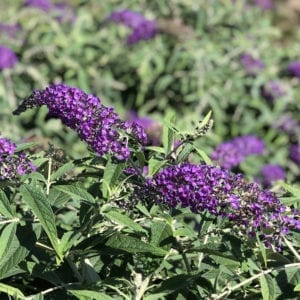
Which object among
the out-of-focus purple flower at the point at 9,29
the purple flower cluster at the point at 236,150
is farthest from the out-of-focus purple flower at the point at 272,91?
the out-of-focus purple flower at the point at 9,29

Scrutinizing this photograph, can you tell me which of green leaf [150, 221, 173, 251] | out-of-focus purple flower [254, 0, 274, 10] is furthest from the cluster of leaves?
out-of-focus purple flower [254, 0, 274, 10]

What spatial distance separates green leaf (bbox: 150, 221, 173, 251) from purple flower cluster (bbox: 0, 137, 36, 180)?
1.27 ft

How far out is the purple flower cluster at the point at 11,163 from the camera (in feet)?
6.31

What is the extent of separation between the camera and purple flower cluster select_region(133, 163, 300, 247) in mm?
1876

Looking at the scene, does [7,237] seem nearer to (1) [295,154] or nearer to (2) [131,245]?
(2) [131,245]

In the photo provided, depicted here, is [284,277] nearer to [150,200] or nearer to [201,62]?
[150,200]

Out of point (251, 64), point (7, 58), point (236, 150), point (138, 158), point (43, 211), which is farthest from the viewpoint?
point (251, 64)

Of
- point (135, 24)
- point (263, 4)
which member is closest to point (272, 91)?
point (135, 24)

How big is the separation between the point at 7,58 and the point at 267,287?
4395mm

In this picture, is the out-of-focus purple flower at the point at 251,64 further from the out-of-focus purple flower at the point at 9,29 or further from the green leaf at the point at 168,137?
the green leaf at the point at 168,137

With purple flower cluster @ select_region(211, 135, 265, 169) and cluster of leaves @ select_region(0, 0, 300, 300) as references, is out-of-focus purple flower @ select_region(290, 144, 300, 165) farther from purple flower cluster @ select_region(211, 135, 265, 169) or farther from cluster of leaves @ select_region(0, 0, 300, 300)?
purple flower cluster @ select_region(211, 135, 265, 169)

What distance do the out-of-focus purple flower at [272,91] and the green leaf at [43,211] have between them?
4943 mm

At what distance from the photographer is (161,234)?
1999 mm

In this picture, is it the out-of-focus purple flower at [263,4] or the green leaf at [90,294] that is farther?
the out-of-focus purple flower at [263,4]
